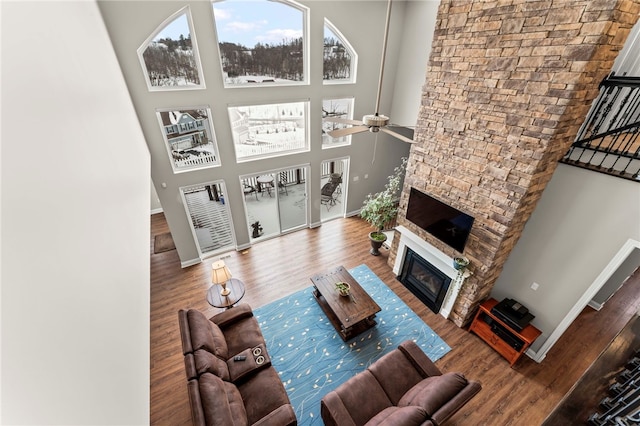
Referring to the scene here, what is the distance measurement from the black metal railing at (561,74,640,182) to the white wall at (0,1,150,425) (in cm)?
469

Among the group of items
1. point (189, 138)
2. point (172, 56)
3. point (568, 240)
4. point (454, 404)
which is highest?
point (172, 56)

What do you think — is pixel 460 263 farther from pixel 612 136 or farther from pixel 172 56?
pixel 172 56

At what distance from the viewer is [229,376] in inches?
128

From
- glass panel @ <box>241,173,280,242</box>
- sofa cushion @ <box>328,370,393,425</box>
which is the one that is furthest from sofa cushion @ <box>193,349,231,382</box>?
glass panel @ <box>241,173,280,242</box>

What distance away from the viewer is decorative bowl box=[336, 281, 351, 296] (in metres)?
4.52

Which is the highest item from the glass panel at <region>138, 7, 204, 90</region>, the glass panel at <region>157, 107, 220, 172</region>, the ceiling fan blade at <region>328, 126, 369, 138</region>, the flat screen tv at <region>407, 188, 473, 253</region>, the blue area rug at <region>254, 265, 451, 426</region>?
the glass panel at <region>138, 7, 204, 90</region>

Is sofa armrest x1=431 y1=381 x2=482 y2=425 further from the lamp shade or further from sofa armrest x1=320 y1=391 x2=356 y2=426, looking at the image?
the lamp shade

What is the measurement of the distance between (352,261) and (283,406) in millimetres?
3556

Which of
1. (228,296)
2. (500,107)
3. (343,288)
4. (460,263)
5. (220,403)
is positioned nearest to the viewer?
(220,403)

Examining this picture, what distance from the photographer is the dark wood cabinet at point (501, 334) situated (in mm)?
3758

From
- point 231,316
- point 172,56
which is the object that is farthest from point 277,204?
point 172,56

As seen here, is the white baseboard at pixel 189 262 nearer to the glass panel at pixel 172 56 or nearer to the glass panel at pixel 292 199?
the glass panel at pixel 292 199

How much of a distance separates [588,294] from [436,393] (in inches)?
97.7

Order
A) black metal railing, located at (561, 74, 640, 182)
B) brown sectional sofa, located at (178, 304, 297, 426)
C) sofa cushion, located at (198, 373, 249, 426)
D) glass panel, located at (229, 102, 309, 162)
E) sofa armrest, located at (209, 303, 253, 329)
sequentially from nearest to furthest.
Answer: sofa cushion, located at (198, 373, 249, 426) < brown sectional sofa, located at (178, 304, 297, 426) < black metal railing, located at (561, 74, 640, 182) < sofa armrest, located at (209, 303, 253, 329) < glass panel, located at (229, 102, 309, 162)
